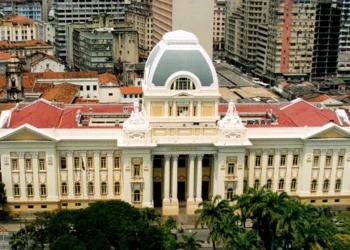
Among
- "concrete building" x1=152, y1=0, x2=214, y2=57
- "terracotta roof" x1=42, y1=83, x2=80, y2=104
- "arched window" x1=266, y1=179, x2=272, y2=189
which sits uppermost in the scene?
"concrete building" x1=152, y1=0, x2=214, y2=57

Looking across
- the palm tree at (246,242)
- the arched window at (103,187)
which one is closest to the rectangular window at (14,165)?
the arched window at (103,187)

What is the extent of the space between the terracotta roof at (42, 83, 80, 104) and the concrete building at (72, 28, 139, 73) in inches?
1203

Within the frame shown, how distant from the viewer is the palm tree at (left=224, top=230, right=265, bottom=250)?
56.3 m

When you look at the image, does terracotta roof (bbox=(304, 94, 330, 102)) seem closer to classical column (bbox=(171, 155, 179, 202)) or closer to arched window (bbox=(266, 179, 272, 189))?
arched window (bbox=(266, 179, 272, 189))

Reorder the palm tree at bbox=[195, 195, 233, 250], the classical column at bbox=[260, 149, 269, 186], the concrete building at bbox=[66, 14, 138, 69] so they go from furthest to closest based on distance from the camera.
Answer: the concrete building at bbox=[66, 14, 138, 69] < the classical column at bbox=[260, 149, 269, 186] < the palm tree at bbox=[195, 195, 233, 250]

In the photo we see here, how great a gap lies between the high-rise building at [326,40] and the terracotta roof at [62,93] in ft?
223

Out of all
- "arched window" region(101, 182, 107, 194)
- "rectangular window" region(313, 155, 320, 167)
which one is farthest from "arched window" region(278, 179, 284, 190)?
"arched window" region(101, 182, 107, 194)

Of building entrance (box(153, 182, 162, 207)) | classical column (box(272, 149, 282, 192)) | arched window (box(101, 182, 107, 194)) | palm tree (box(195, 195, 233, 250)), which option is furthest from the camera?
building entrance (box(153, 182, 162, 207))

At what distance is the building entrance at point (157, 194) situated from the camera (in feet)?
265

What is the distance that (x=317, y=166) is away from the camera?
80.9m

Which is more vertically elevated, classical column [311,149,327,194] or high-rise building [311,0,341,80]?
high-rise building [311,0,341,80]

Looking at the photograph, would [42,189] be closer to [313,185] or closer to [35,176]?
[35,176]

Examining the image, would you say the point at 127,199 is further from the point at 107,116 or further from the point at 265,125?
the point at 265,125

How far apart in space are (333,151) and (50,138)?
37.9 meters
